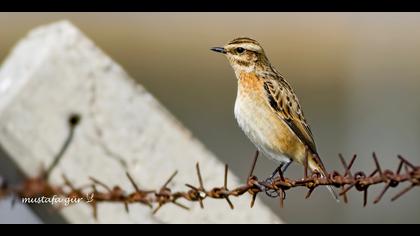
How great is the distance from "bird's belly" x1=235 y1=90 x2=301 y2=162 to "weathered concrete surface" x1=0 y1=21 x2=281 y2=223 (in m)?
1.56

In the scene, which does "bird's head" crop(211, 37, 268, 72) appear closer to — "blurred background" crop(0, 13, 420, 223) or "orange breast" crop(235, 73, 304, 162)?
"orange breast" crop(235, 73, 304, 162)

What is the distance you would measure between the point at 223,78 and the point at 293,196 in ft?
17.7

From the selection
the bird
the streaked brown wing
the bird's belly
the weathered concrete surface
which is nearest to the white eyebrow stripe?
the bird

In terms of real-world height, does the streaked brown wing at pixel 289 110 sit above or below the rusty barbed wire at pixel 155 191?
above

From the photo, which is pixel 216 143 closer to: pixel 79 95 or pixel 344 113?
pixel 344 113

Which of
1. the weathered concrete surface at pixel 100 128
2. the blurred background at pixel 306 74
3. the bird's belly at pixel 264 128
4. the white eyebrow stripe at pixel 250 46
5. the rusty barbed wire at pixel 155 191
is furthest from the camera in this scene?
the blurred background at pixel 306 74

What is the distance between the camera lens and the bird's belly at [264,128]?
713 centimetres

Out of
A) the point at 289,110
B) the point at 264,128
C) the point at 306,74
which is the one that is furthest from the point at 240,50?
the point at 306,74

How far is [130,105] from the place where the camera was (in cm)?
556

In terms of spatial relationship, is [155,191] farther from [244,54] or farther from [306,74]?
[306,74]

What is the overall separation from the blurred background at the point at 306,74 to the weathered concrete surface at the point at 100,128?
27.3ft

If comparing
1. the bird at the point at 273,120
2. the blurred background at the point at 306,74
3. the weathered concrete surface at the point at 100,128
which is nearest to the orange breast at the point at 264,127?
the bird at the point at 273,120

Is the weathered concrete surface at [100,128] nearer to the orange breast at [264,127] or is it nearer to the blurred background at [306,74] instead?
the orange breast at [264,127]

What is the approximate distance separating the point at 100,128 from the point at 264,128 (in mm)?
1885
